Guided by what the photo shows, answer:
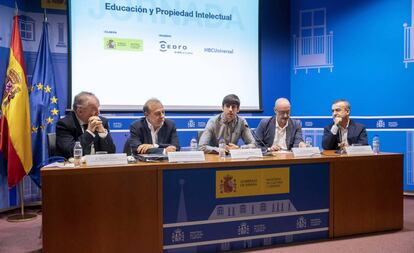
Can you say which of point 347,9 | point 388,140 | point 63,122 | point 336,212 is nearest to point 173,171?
point 63,122

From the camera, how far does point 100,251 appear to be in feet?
8.02

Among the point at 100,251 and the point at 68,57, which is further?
the point at 68,57

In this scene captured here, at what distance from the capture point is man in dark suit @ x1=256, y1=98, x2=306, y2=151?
3.77 metres

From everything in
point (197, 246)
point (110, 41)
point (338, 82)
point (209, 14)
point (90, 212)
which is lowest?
point (197, 246)

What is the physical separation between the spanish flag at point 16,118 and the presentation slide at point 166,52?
551 mm

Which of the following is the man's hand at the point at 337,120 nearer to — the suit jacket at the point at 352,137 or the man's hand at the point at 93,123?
the suit jacket at the point at 352,137

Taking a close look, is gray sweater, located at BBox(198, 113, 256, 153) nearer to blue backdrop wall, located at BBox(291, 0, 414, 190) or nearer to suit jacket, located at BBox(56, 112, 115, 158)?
suit jacket, located at BBox(56, 112, 115, 158)

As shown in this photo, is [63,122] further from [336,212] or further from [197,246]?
[336,212]

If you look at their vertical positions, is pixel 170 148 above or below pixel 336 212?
above

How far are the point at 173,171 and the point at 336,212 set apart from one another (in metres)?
1.34

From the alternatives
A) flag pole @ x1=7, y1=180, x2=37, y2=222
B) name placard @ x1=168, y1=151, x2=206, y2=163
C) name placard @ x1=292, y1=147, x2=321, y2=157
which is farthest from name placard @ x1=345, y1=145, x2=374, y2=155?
flag pole @ x1=7, y1=180, x2=37, y2=222

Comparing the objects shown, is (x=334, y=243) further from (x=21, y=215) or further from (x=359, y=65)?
(x=21, y=215)

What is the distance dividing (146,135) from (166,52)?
5.33ft

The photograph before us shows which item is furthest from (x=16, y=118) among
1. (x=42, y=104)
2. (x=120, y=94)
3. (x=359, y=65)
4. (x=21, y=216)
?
(x=359, y=65)
